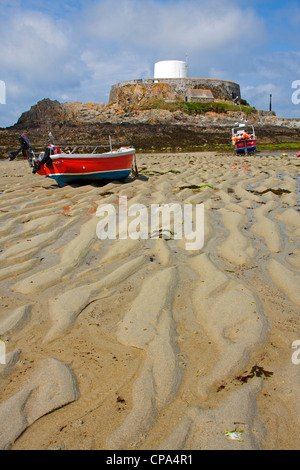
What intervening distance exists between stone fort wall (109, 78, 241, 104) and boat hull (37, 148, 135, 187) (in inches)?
1542

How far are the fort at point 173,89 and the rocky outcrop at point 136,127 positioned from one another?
1.95 feet

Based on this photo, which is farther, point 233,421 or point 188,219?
point 188,219

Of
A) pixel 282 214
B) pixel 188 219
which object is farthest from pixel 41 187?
pixel 282 214

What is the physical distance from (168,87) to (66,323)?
4844 centimetres

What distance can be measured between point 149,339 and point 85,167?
251 inches

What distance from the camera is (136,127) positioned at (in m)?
32.1

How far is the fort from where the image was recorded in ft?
148

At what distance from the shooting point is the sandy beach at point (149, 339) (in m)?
1.57

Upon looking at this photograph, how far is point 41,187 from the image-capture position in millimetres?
8266

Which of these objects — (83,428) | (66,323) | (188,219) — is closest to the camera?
(83,428)

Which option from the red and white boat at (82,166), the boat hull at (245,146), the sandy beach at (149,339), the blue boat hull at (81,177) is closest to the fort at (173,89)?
the boat hull at (245,146)

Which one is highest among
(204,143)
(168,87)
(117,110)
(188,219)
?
(168,87)

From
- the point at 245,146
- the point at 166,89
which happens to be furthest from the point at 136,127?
the point at 166,89
